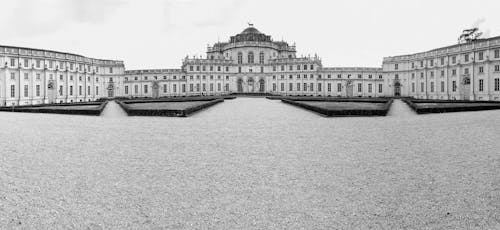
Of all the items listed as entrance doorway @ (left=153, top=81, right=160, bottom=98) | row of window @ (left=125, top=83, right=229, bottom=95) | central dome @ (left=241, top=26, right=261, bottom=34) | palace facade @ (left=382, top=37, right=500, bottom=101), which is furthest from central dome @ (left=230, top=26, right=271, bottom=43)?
palace facade @ (left=382, top=37, right=500, bottom=101)

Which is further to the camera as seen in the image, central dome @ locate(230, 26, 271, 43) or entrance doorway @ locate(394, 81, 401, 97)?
central dome @ locate(230, 26, 271, 43)

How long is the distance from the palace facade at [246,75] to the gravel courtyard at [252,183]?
181 ft

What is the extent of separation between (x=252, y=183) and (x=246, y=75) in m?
85.2

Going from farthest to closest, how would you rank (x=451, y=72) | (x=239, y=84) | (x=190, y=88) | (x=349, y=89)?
(x=239, y=84) < (x=190, y=88) < (x=349, y=89) < (x=451, y=72)

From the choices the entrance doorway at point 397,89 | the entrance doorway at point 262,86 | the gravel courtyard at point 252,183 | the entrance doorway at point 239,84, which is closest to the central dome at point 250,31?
the entrance doorway at point 239,84

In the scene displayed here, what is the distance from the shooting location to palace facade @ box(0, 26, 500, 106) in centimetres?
6100

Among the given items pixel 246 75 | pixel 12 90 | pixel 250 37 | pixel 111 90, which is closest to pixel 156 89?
pixel 111 90

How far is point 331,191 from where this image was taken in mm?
7527

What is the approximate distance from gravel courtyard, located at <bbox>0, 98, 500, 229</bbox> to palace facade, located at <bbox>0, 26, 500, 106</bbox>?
55.1 meters

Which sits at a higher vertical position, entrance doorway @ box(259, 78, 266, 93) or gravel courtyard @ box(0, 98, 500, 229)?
entrance doorway @ box(259, 78, 266, 93)

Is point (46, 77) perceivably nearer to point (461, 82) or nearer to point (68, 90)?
point (68, 90)

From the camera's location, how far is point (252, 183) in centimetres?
814

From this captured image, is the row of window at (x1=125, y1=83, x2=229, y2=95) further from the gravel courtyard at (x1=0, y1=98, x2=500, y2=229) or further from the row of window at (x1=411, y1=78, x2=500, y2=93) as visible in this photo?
the gravel courtyard at (x1=0, y1=98, x2=500, y2=229)

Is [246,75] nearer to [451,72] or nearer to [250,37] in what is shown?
[250,37]
